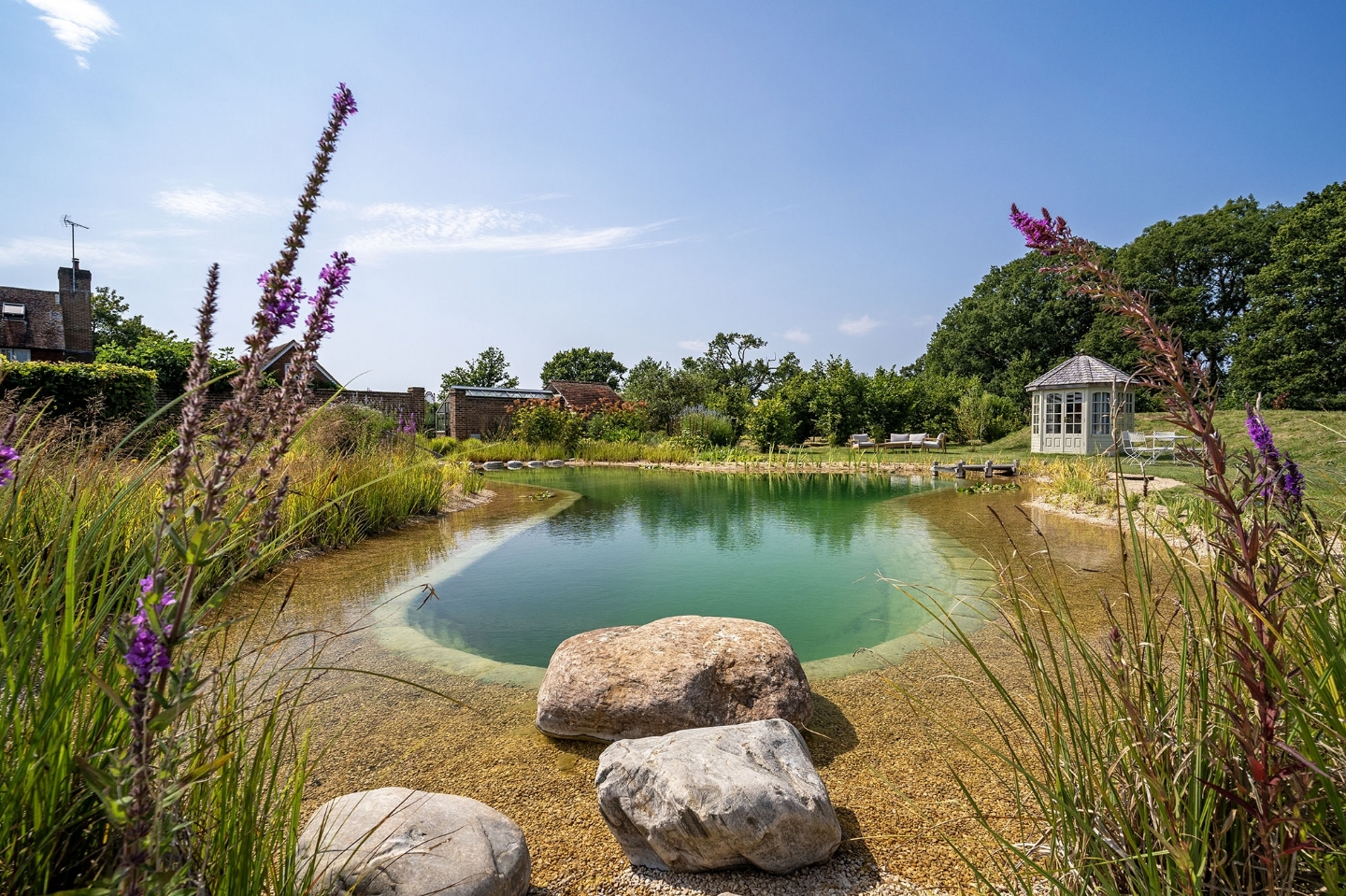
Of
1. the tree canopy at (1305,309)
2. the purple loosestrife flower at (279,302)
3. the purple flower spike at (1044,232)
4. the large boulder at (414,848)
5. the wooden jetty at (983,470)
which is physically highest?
the tree canopy at (1305,309)

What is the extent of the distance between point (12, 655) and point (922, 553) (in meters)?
6.68

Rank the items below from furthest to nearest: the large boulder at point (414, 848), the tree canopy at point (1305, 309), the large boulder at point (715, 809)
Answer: the tree canopy at point (1305, 309) < the large boulder at point (715, 809) < the large boulder at point (414, 848)

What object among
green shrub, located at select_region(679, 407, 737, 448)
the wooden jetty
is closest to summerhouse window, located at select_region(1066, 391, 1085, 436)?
the wooden jetty

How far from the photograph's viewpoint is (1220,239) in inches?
1080

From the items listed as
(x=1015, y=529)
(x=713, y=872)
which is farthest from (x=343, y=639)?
(x=1015, y=529)

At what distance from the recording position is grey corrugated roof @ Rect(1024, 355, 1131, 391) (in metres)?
17.8

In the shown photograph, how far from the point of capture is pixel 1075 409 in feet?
60.5

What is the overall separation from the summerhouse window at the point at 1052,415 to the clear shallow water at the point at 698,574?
1101 centimetres

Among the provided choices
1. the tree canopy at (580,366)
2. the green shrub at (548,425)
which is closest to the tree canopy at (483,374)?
the tree canopy at (580,366)

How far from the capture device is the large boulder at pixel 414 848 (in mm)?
1740

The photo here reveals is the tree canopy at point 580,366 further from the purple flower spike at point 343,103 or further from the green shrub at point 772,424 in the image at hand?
the purple flower spike at point 343,103

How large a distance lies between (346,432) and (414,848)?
30.8ft

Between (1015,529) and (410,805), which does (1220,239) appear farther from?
(410,805)

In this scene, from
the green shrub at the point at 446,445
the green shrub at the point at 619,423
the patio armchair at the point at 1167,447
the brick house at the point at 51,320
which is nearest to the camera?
the patio armchair at the point at 1167,447
